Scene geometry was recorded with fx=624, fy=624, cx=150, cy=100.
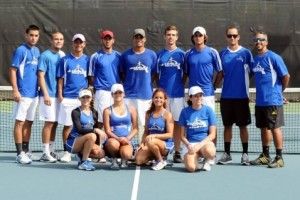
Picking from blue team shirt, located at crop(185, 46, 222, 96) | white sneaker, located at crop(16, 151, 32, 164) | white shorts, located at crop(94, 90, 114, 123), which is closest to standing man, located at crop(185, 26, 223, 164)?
blue team shirt, located at crop(185, 46, 222, 96)

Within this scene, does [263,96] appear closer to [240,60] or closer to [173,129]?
[240,60]

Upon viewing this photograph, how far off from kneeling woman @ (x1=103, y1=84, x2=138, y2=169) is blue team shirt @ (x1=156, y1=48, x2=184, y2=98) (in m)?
0.51

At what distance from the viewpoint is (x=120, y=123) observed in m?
6.59

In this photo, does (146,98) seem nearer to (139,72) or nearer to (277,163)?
(139,72)

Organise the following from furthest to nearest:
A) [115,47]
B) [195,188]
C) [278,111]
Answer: [115,47]
[278,111]
[195,188]

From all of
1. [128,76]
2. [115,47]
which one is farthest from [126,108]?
[115,47]

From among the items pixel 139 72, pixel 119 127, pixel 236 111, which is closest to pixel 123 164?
pixel 119 127

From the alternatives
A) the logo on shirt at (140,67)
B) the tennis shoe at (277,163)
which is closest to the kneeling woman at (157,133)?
the logo on shirt at (140,67)

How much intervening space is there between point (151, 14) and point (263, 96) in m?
7.63

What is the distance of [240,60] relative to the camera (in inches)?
267

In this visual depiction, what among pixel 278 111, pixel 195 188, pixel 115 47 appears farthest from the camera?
pixel 115 47

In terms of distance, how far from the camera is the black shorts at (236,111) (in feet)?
22.4

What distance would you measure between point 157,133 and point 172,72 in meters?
0.76

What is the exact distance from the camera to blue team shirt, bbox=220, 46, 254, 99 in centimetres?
679
